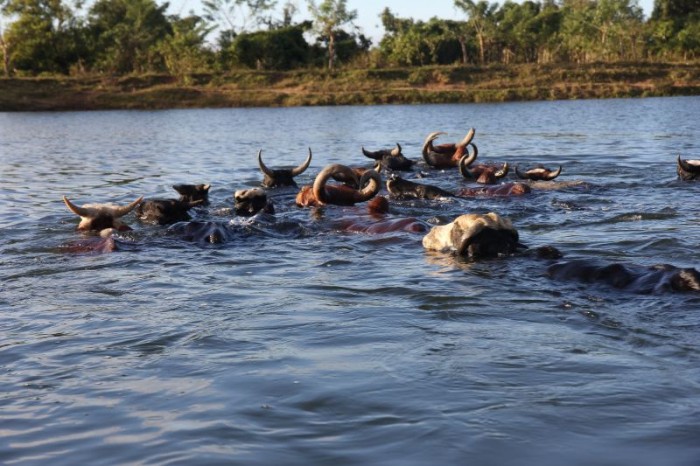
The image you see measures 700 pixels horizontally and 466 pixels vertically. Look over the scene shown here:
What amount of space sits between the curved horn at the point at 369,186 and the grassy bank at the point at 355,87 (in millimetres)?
40888

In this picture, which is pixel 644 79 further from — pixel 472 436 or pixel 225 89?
pixel 472 436

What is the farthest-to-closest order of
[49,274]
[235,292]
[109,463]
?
[49,274], [235,292], [109,463]

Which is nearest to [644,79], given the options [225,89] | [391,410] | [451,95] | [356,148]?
[451,95]

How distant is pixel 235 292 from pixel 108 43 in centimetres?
6514

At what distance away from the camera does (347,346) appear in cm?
543

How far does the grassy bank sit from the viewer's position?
2013 inches

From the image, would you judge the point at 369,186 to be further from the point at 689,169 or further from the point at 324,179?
the point at 689,169

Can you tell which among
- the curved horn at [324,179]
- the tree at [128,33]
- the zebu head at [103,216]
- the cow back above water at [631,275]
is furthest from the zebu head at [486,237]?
the tree at [128,33]

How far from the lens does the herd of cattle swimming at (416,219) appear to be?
21.5ft

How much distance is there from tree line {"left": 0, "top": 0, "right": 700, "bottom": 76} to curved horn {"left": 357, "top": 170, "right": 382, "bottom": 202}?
171ft

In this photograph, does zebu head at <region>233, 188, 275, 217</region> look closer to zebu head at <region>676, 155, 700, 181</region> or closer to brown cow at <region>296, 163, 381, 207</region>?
brown cow at <region>296, 163, 381, 207</region>

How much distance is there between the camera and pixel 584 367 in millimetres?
4832

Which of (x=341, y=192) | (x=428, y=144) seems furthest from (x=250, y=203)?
(x=428, y=144)

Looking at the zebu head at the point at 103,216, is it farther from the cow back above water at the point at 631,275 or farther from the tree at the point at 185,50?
the tree at the point at 185,50
